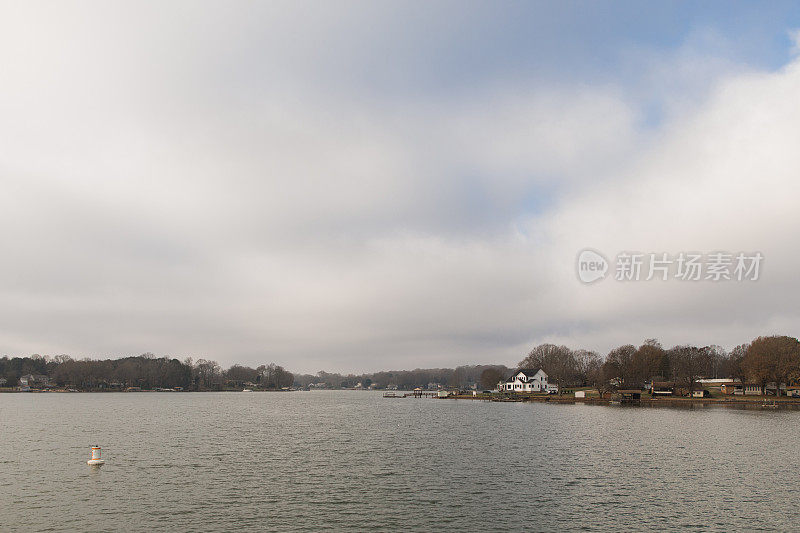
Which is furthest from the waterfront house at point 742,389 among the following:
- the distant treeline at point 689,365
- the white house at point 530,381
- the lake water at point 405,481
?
the lake water at point 405,481

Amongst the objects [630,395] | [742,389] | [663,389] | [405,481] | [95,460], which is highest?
[405,481]

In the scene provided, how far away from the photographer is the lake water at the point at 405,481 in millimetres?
26969

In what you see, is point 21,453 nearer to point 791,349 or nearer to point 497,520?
point 497,520

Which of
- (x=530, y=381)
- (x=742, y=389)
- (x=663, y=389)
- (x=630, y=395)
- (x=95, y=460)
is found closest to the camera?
(x=95, y=460)

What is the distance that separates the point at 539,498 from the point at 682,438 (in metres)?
35.4

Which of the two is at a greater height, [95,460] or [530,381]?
[95,460]

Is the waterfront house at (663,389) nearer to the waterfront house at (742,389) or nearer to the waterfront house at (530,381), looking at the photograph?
the waterfront house at (742,389)

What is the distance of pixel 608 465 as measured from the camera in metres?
42.0

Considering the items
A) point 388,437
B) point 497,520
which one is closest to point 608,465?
point 497,520

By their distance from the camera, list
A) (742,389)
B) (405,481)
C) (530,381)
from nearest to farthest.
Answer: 1. (405,481)
2. (742,389)
3. (530,381)

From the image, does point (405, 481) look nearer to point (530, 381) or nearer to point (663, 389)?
point (663, 389)

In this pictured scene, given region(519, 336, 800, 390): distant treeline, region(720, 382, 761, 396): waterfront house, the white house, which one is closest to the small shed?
region(519, 336, 800, 390): distant treeline

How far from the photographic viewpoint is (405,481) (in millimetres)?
35906

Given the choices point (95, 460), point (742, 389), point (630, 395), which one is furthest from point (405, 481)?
point (742, 389)
